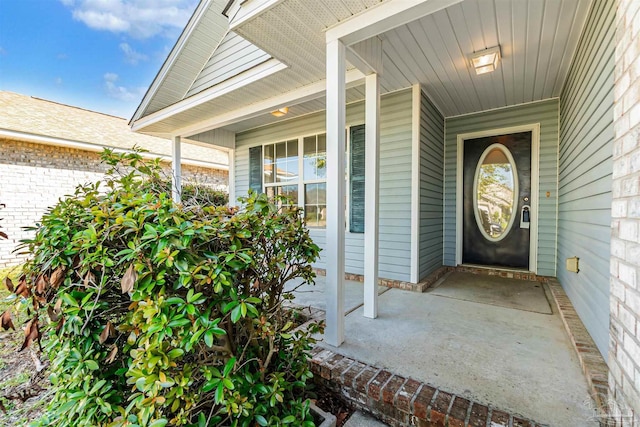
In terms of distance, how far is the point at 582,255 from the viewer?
2.40m

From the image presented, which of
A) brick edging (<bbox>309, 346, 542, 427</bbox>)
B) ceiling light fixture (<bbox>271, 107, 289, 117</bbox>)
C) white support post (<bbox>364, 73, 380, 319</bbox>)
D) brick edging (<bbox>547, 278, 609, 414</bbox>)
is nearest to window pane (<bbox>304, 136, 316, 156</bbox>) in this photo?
ceiling light fixture (<bbox>271, 107, 289, 117</bbox>)

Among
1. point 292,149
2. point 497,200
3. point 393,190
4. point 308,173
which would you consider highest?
point 292,149

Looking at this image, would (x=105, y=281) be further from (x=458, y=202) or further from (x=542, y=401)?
(x=458, y=202)

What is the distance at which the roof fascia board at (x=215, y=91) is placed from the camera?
125 inches

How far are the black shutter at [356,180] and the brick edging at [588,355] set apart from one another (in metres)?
2.42

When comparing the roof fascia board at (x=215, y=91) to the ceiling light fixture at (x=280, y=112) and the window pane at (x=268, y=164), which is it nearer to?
the ceiling light fixture at (x=280, y=112)

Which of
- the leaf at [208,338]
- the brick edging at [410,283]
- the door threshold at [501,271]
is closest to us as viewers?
the leaf at [208,338]

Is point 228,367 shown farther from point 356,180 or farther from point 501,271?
point 501,271

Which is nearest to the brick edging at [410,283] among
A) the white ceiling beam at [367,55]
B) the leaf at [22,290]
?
the white ceiling beam at [367,55]

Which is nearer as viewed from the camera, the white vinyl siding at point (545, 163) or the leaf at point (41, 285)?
the leaf at point (41, 285)

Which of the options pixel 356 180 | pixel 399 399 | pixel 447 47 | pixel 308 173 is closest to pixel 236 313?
pixel 399 399

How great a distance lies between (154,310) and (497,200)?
479 cm

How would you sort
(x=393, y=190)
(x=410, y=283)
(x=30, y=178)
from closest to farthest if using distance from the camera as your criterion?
(x=410, y=283)
(x=393, y=190)
(x=30, y=178)

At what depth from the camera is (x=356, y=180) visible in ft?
13.6
